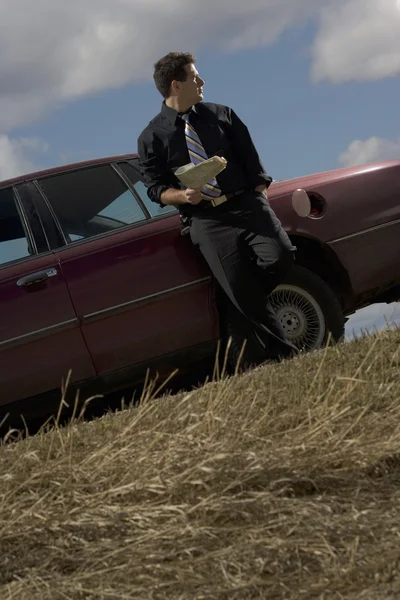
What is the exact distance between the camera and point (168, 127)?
607cm

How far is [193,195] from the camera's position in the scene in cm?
580

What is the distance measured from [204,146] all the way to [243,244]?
61 centimetres

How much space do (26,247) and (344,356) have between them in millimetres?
2002

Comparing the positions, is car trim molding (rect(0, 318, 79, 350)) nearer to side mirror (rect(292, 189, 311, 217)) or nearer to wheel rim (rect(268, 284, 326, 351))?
wheel rim (rect(268, 284, 326, 351))

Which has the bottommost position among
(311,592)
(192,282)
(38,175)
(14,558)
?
(311,592)

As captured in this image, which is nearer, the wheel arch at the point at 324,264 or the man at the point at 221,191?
the man at the point at 221,191

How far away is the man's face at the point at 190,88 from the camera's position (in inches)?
237

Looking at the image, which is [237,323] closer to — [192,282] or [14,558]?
[192,282]

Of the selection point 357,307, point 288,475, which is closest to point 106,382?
point 357,307

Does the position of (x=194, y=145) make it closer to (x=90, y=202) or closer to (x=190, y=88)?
(x=190, y=88)

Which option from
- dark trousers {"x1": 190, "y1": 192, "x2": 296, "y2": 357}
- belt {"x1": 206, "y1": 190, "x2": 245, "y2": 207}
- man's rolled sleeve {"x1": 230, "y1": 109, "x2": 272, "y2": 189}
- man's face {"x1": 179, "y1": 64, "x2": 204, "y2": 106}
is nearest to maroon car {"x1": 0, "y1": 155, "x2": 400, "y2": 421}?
dark trousers {"x1": 190, "y1": 192, "x2": 296, "y2": 357}

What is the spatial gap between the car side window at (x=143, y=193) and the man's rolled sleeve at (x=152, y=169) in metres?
0.15

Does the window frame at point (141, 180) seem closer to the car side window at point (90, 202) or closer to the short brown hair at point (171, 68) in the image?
the car side window at point (90, 202)

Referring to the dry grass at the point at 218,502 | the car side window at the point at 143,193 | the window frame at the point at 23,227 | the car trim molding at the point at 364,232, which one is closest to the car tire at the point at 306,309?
the car trim molding at the point at 364,232
